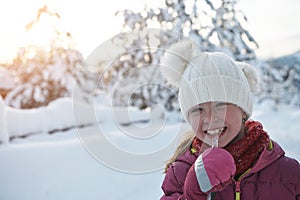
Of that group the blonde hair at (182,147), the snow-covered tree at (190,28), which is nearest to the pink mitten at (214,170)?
the blonde hair at (182,147)

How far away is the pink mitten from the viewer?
4.48 feet

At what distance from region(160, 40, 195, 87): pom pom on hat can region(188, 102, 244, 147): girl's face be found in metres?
0.19

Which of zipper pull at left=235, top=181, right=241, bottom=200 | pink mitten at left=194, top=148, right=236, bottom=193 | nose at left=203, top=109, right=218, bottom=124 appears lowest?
zipper pull at left=235, top=181, right=241, bottom=200

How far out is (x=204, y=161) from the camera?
140cm

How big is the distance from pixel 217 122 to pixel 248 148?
7.6 inches

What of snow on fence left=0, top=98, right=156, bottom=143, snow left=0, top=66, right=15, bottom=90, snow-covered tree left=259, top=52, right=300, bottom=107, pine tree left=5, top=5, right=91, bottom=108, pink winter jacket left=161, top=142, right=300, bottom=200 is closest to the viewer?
pink winter jacket left=161, top=142, right=300, bottom=200

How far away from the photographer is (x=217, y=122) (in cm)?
157

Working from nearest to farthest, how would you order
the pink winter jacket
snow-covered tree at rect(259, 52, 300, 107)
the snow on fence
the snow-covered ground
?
the pink winter jacket, the snow-covered ground, the snow on fence, snow-covered tree at rect(259, 52, 300, 107)

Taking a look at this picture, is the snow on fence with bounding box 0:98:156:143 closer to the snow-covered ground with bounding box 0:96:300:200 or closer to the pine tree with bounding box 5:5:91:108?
the snow-covered ground with bounding box 0:96:300:200

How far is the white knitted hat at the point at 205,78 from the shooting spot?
1.64m

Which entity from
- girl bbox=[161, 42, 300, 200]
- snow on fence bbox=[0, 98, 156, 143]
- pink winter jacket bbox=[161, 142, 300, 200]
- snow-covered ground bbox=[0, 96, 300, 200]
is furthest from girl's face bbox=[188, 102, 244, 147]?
snow on fence bbox=[0, 98, 156, 143]

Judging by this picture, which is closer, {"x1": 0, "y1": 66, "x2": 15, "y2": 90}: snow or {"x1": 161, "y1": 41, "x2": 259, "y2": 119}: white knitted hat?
{"x1": 161, "y1": 41, "x2": 259, "y2": 119}: white knitted hat

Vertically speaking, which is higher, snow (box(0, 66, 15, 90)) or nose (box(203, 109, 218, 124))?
snow (box(0, 66, 15, 90))

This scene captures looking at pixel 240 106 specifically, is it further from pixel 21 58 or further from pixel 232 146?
pixel 21 58
